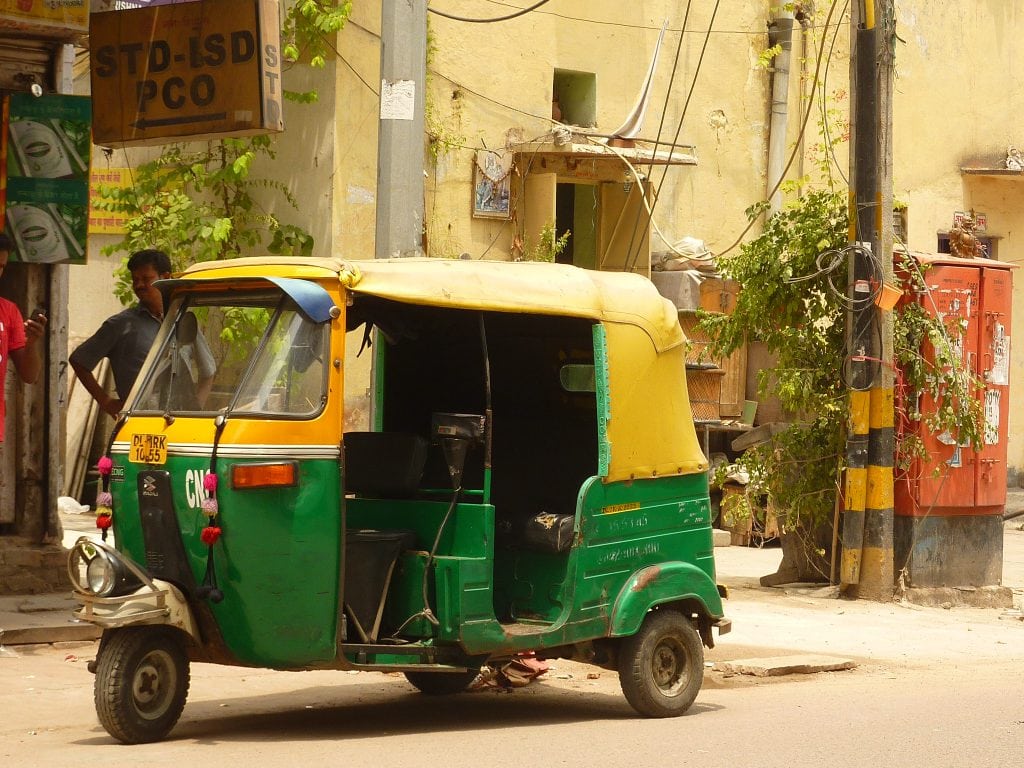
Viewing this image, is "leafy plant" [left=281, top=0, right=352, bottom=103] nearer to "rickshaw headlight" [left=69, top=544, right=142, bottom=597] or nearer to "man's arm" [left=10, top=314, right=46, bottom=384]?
"man's arm" [left=10, top=314, right=46, bottom=384]

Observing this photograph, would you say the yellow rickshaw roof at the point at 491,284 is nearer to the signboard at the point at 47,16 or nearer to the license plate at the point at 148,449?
the license plate at the point at 148,449

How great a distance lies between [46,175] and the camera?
32.7 feet

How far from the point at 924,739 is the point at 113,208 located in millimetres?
11435

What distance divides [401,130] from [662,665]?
3.56 m

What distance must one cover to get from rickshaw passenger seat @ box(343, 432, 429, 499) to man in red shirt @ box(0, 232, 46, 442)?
2783 mm

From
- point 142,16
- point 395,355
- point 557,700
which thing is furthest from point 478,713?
point 142,16

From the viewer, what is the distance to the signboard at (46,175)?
32.4 ft

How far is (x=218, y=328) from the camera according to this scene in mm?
7133

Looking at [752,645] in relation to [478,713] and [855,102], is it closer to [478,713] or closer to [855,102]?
[478,713]

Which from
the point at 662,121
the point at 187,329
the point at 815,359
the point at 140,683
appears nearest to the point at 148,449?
the point at 187,329

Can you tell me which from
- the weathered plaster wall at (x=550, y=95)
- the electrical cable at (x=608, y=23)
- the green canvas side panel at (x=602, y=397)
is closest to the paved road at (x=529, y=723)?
the green canvas side panel at (x=602, y=397)

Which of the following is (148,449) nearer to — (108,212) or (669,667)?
(669,667)

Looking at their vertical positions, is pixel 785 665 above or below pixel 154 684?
below

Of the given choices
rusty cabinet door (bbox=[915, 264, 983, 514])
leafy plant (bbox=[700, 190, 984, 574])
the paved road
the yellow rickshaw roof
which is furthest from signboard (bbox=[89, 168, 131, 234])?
the yellow rickshaw roof
